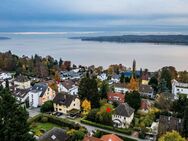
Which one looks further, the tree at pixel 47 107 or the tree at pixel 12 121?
the tree at pixel 47 107

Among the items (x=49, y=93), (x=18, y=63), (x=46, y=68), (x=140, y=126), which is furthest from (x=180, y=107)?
(x=18, y=63)

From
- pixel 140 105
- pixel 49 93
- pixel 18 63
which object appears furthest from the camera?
pixel 18 63

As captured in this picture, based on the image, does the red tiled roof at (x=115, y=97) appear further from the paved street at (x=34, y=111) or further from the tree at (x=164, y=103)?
the paved street at (x=34, y=111)

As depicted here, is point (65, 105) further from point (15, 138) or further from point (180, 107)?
point (15, 138)

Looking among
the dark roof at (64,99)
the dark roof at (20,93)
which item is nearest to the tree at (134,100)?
the dark roof at (64,99)

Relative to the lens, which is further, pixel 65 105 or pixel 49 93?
pixel 49 93

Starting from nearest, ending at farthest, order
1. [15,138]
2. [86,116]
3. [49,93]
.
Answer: [15,138], [86,116], [49,93]

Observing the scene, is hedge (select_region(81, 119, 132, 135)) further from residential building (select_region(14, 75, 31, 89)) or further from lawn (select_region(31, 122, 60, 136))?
residential building (select_region(14, 75, 31, 89))

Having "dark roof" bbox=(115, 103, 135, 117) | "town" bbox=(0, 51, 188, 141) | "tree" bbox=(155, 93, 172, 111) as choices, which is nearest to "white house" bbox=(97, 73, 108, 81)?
"town" bbox=(0, 51, 188, 141)
